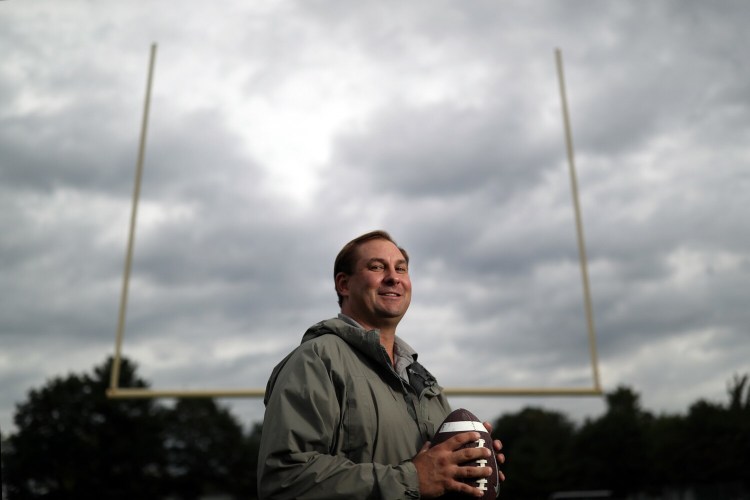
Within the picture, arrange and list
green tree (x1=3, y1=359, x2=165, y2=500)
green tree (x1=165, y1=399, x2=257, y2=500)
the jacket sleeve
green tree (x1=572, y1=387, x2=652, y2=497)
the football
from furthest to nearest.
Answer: green tree (x1=165, y1=399, x2=257, y2=500)
green tree (x1=572, y1=387, x2=652, y2=497)
green tree (x1=3, y1=359, x2=165, y2=500)
the football
the jacket sleeve

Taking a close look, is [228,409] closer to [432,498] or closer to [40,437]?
[40,437]

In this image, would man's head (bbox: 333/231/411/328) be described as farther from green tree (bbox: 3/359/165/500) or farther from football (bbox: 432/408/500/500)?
green tree (bbox: 3/359/165/500)

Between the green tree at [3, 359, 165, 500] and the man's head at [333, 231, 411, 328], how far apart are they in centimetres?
2638

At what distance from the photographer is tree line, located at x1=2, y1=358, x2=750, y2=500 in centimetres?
2364

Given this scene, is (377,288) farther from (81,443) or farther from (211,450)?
(211,450)

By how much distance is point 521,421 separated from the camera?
4534 centimetres

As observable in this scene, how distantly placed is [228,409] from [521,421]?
61.0 feet

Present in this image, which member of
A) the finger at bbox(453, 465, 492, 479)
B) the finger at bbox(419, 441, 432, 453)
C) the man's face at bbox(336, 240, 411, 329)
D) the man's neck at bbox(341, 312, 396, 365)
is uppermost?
the man's face at bbox(336, 240, 411, 329)

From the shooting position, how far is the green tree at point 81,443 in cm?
2580

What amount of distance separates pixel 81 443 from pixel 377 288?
88.0 ft

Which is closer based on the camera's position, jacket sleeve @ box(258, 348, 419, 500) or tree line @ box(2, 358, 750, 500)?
jacket sleeve @ box(258, 348, 419, 500)

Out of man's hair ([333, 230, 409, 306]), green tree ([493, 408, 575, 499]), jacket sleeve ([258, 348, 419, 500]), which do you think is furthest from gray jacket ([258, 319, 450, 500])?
green tree ([493, 408, 575, 499])

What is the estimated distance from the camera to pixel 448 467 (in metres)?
1.42

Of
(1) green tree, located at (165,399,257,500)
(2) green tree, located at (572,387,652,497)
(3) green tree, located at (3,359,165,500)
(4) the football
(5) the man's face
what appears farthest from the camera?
(1) green tree, located at (165,399,257,500)
